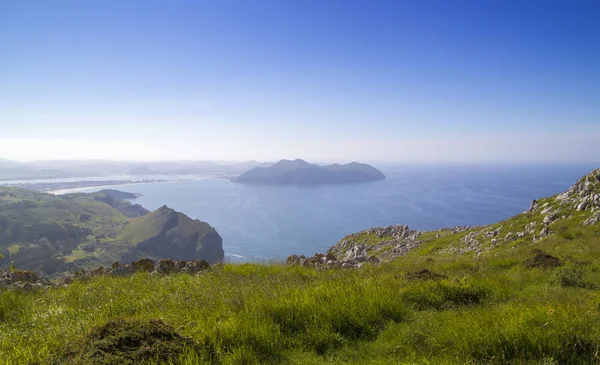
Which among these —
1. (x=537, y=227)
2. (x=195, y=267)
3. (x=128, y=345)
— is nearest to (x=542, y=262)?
(x=537, y=227)

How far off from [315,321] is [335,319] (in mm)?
514

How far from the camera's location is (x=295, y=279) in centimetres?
1073

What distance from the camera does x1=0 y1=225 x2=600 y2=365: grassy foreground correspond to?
5.35 metres

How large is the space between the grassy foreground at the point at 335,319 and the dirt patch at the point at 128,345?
39 mm

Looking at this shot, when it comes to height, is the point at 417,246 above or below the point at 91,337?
below

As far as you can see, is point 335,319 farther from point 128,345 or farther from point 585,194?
point 585,194

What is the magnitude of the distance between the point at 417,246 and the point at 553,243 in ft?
45.6

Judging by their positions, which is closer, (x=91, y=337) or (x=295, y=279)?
(x=91, y=337)

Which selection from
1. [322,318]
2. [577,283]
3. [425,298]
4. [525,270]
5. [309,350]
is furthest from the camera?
[525,270]

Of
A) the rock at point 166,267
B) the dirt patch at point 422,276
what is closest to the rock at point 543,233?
the dirt patch at point 422,276

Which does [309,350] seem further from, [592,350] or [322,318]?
[592,350]

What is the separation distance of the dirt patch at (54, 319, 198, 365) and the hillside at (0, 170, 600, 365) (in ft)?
0.07

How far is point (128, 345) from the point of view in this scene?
17.9 feet

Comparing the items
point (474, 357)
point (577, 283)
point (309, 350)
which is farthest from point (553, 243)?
point (309, 350)
